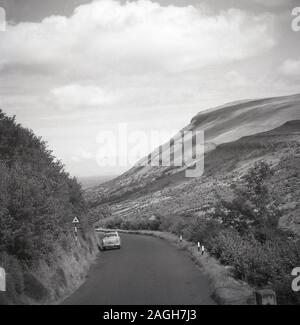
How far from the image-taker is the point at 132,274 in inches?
829

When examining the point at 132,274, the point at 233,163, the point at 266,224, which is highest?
the point at 233,163

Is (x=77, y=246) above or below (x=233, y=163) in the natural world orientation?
below

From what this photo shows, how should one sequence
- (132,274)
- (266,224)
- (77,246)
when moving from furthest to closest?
(266,224) < (77,246) < (132,274)

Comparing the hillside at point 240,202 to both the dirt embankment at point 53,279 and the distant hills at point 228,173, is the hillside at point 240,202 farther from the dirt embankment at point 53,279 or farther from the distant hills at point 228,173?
the dirt embankment at point 53,279

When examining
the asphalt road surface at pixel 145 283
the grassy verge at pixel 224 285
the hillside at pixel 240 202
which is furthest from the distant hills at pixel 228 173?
the asphalt road surface at pixel 145 283

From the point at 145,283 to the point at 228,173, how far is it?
210ft

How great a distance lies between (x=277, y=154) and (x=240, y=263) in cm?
5853

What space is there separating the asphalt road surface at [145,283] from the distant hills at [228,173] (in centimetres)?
1219

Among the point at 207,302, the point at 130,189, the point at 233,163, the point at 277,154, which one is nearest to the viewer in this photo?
the point at 207,302

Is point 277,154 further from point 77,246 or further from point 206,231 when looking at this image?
point 77,246

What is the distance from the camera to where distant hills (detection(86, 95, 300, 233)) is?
2137 inches

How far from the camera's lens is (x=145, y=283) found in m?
18.4

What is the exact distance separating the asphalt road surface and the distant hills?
12.2 m
